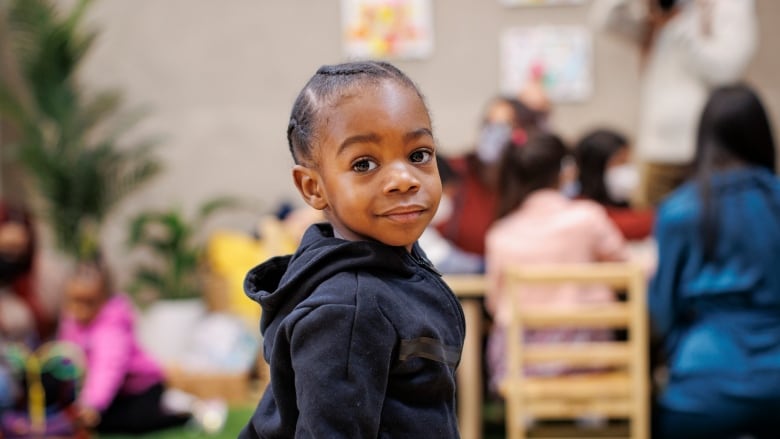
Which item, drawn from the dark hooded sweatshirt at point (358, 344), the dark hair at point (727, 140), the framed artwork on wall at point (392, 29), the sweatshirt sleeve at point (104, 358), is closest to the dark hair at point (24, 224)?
the sweatshirt sleeve at point (104, 358)

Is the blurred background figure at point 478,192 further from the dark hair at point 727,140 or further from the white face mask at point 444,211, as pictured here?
the dark hair at point 727,140

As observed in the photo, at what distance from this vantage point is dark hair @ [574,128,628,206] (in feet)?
13.8

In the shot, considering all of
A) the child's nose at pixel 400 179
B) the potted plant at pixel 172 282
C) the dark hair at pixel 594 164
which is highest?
the child's nose at pixel 400 179

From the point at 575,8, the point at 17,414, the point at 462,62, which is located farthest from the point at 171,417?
the point at 575,8

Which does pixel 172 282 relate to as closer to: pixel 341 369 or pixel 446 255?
pixel 446 255

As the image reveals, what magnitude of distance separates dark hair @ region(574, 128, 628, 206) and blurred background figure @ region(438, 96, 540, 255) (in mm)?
245

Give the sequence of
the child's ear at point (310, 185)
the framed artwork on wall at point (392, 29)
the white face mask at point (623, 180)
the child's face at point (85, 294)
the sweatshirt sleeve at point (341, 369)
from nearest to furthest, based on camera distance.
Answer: the sweatshirt sleeve at point (341, 369), the child's ear at point (310, 185), the child's face at point (85, 294), the white face mask at point (623, 180), the framed artwork on wall at point (392, 29)

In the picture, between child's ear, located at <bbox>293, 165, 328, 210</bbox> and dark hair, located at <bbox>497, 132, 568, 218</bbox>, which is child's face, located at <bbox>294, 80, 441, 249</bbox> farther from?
dark hair, located at <bbox>497, 132, 568, 218</bbox>

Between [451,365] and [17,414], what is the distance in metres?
3.05

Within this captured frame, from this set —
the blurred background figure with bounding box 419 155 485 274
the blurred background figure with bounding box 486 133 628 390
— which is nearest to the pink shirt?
the blurred background figure with bounding box 486 133 628 390

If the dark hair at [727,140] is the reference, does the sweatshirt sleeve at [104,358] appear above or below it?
below

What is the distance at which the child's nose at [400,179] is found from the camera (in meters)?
1.12

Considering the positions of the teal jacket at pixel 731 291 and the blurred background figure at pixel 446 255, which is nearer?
the teal jacket at pixel 731 291

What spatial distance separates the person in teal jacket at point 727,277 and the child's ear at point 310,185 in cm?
212
